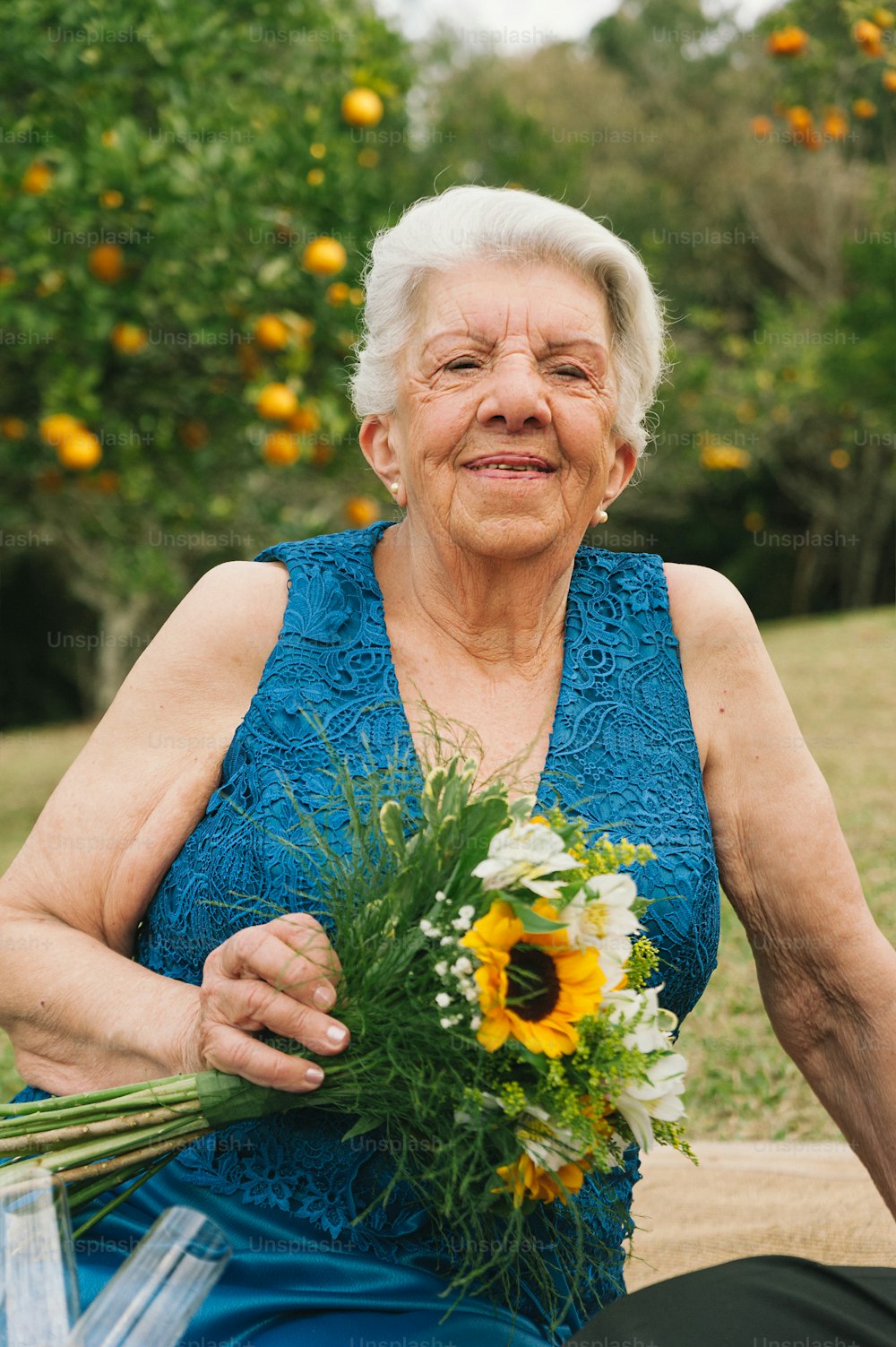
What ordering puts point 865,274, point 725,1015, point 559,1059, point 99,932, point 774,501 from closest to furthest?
point 559,1059
point 99,932
point 725,1015
point 865,274
point 774,501

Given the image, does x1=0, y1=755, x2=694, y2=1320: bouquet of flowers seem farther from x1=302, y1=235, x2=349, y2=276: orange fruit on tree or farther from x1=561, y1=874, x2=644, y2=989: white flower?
x1=302, y1=235, x2=349, y2=276: orange fruit on tree

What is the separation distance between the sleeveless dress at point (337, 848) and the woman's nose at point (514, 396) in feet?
1.33

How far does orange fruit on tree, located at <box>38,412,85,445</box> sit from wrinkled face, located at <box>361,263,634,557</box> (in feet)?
13.8

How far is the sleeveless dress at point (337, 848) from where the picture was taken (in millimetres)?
1925

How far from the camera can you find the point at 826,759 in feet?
23.8

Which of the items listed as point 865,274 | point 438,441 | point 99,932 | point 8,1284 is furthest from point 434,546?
point 865,274

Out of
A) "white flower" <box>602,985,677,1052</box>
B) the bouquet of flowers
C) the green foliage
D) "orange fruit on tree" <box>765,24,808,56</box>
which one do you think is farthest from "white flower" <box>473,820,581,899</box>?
"orange fruit on tree" <box>765,24,808,56</box>

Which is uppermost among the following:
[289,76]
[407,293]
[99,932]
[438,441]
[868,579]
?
[289,76]

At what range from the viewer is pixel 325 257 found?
6.02 m

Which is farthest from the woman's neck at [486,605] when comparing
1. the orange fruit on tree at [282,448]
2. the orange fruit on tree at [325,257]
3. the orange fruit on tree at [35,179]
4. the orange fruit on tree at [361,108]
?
the orange fruit on tree at [361,108]

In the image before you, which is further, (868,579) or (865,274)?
(868,579)

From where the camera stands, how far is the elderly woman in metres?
1.98

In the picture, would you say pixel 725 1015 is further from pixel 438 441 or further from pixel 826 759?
pixel 826 759

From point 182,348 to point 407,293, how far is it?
4.50 metres
